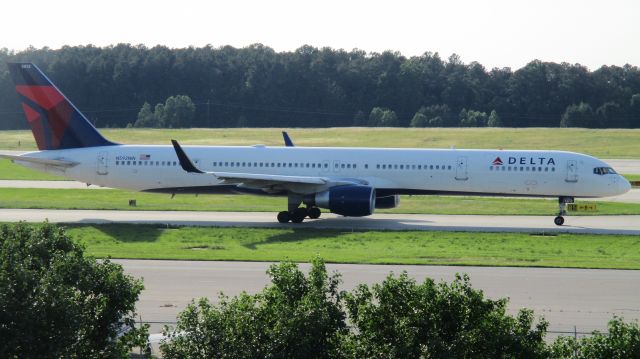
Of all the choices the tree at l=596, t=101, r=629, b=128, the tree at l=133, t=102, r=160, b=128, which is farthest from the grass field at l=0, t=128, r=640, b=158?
the tree at l=596, t=101, r=629, b=128

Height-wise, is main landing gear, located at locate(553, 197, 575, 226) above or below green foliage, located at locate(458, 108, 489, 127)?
below

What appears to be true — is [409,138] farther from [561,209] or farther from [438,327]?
[438,327]

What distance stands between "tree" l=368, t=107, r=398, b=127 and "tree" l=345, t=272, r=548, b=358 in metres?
118

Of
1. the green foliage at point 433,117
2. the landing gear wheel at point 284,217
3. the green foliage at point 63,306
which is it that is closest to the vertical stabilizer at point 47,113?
the landing gear wheel at point 284,217

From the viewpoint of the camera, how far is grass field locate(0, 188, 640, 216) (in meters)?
46.7

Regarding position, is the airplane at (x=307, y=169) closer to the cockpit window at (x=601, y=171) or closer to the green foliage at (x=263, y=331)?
the cockpit window at (x=601, y=171)

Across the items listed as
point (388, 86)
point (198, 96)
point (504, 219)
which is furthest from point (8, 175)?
point (388, 86)

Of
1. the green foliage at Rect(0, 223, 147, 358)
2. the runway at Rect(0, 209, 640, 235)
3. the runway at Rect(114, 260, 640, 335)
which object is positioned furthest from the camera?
the runway at Rect(0, 209, 640, 235)

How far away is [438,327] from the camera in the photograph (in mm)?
14281

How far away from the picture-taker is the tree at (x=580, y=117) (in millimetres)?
130000

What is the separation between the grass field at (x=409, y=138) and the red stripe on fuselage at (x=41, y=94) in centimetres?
5911

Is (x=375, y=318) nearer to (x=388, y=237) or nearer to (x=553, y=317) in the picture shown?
(x=553, y=317)

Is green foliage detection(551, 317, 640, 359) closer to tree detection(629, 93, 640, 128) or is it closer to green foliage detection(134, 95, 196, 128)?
green foliage detection(134, 95, 196, 128)

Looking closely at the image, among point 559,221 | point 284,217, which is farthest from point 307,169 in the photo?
point 559,221
